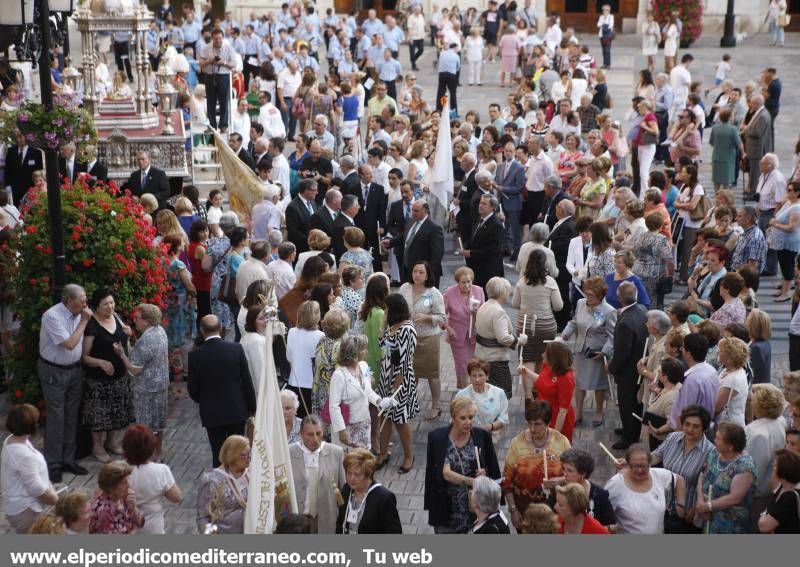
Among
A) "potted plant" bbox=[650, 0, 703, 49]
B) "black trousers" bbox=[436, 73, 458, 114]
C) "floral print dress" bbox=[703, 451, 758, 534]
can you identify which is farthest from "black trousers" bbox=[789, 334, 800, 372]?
"potted plant" bbox=[650, 0, 703, 49]

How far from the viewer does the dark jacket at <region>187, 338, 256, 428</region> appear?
973 centimetres

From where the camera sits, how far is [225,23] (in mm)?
30672

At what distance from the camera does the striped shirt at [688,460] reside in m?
8.37

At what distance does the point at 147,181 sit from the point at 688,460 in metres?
8.84

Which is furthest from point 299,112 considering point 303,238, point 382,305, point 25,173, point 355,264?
point 382,305

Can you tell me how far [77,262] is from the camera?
11.0 m

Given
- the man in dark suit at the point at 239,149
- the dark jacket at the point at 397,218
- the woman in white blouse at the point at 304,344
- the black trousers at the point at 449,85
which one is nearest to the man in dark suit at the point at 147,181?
the man in dark suit at the point at 239,149

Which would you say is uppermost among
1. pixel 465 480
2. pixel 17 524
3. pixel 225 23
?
pixel 225 23

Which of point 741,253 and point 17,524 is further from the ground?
point 741,253

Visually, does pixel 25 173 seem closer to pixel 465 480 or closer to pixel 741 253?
pixel 741 253

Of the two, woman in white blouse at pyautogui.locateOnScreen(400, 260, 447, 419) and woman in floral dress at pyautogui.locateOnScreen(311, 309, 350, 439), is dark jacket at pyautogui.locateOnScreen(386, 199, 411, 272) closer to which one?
woman in white blouse at pyautogui.locateOnScreen(400, 260, 447, 419)

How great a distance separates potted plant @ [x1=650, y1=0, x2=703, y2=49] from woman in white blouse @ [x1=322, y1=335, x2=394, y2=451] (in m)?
25.5

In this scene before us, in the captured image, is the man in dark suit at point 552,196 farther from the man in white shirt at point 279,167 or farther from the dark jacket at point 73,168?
the dark jacket at point 73,168

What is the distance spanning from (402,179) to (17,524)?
787 centimetres
